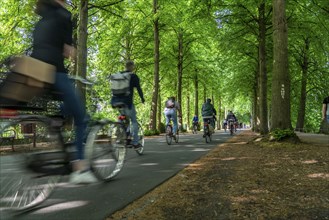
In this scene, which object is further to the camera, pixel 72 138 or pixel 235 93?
pixel 235 93

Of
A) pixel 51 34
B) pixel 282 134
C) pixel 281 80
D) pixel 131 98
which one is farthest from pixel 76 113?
pixel 281 80

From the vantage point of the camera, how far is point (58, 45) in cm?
410

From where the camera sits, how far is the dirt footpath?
177 inches

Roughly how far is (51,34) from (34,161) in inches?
52.6

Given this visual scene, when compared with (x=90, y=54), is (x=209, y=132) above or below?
below

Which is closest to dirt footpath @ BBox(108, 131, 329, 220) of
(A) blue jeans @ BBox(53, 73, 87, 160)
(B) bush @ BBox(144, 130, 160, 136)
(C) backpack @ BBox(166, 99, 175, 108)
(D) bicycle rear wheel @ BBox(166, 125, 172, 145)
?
(A) blue jeans @ BBox(53, 73, 87, 160)

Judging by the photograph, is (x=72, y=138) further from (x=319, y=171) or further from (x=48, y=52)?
(x=319, y=171)

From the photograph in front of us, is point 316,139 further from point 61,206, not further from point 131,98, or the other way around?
point 61,206

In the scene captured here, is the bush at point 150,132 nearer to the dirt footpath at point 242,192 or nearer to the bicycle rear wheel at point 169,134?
the bicycle rear wheel at point 169,134

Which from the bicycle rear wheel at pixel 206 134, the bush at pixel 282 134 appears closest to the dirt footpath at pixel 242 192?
the bush at pixel 282 134

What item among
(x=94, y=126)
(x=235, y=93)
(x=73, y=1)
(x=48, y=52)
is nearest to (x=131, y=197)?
(x=94, y=126)

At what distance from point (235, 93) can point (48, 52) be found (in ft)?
109

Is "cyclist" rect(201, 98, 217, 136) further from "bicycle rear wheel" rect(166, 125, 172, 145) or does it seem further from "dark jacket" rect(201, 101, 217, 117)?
"bicycle rear wheel" rect(166, 125, 172, 145)

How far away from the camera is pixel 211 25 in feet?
57.9
